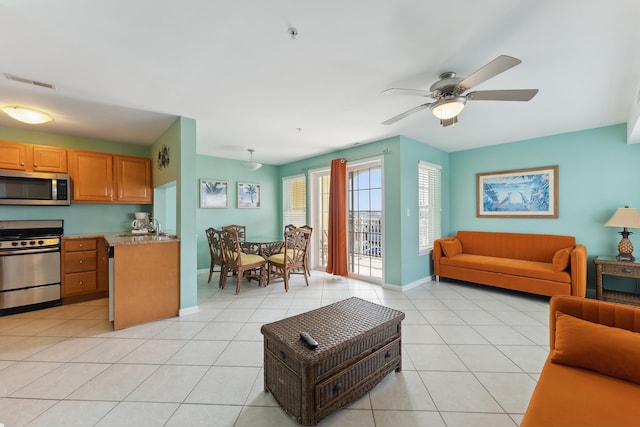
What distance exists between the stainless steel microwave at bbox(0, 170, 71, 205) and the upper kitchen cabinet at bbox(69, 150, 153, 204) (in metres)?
0.14

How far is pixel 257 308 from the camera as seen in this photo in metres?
3.18

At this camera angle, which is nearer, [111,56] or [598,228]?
[111,56]

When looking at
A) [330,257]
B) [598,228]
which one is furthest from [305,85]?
[598,228]

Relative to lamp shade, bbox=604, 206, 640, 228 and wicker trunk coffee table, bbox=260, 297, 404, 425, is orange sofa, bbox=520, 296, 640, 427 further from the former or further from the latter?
lamp shade, bbox=604, 206, 640, 228

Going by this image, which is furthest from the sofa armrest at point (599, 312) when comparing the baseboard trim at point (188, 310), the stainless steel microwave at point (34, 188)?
the stainless steel microwave at point (34, 188)

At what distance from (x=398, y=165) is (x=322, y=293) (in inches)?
89.4

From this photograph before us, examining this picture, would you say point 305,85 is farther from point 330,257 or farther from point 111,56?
point 330,257

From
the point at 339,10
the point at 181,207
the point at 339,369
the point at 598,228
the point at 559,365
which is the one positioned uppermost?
the point at 339,10

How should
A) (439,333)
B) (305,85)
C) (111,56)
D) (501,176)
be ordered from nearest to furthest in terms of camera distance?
(111,56), (305,85), (439,333), (501,176)

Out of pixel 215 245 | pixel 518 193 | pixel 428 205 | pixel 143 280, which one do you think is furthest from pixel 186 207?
pixel 518 193

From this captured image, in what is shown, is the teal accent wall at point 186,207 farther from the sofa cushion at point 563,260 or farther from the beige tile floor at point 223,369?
the sofa cushion at point 563,260

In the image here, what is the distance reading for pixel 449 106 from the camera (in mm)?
2096

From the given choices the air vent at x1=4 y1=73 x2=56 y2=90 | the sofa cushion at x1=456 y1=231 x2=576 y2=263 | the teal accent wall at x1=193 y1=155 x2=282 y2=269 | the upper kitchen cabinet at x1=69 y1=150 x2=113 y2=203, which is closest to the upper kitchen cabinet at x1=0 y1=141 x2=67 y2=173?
the upper kitchen cabinet at x1=69 y1=150 x2=113 y2=203

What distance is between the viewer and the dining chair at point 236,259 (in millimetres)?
3707
